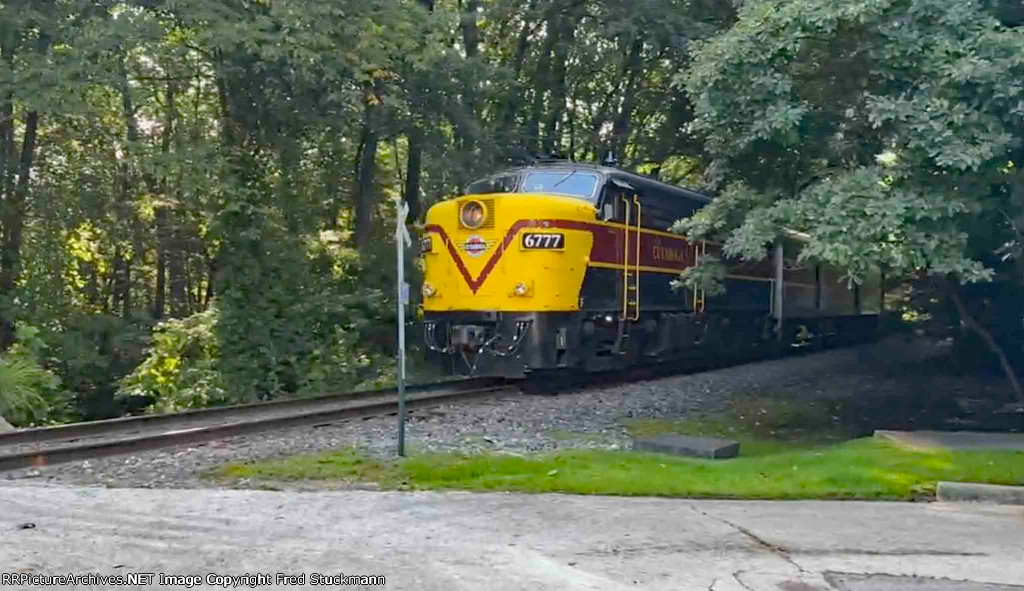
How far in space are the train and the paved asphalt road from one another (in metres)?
6.18

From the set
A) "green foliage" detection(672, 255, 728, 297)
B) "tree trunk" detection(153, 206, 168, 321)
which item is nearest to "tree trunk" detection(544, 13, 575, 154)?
"tree trunk" detection(153, 206, 168, 321)

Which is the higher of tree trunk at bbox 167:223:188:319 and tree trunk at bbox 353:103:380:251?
tree trunk at bbox 353:103:380:251

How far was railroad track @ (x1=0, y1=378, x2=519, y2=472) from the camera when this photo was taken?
32.0ft

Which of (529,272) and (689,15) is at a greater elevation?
(689,15)

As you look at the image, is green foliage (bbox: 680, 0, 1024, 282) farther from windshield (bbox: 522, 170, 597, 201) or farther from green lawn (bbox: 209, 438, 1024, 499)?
windshield (bbox: 522, 170, 597, 201)

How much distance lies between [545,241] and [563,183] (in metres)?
1.47

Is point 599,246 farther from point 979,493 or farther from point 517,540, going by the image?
point 517,540

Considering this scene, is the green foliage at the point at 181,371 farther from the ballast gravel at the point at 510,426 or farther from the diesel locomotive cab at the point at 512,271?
the ballast gravel at the point at 510,426

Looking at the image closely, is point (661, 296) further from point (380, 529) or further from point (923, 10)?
point (380, 529)

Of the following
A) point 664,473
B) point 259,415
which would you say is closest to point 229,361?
point 259,415

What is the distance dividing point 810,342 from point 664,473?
19257 millimetres

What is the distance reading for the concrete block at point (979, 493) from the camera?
852cm

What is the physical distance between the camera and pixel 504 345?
15.3 metres

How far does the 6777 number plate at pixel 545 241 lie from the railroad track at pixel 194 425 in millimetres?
2225
